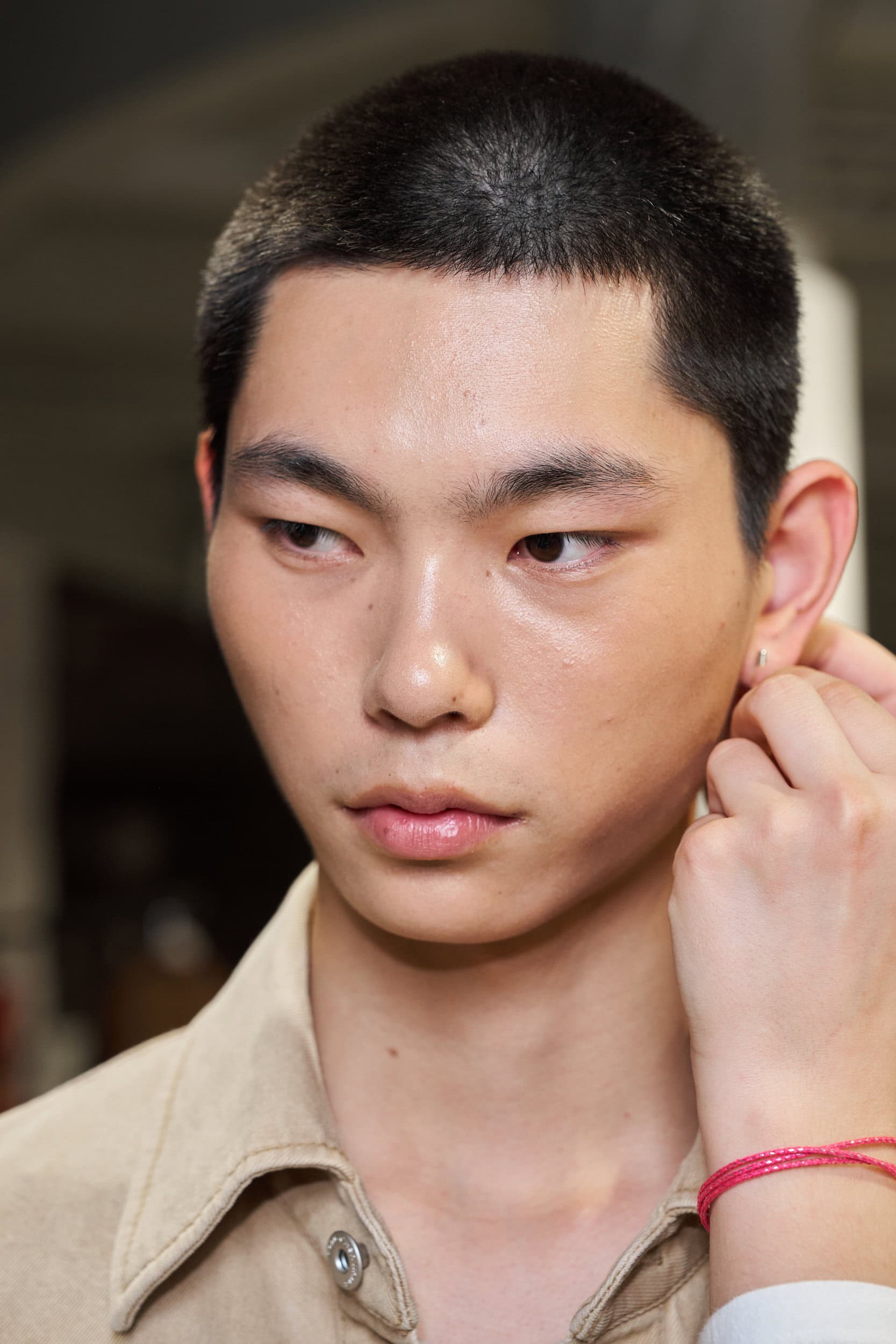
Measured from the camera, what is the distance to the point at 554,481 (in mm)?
1346

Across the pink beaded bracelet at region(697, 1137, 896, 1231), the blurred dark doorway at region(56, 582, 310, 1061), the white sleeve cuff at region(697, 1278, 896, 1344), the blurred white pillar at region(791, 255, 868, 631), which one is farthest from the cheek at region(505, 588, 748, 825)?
the blurred dark doorway at region(56, 582, 310, 1061)

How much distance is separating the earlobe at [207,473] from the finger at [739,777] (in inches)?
24.1

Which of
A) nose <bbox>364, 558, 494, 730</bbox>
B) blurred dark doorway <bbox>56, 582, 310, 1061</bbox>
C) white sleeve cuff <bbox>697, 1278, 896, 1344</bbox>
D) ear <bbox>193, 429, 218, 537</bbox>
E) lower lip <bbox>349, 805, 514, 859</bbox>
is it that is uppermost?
ear <bbox>193, 429, 218, 537</bbox>

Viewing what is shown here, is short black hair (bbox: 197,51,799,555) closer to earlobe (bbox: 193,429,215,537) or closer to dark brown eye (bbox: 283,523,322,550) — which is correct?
earlobe (bbox: 193,429,215,537)

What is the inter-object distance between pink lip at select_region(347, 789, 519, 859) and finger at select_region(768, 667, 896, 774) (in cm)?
33

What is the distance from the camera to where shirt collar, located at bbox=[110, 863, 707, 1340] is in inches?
54.4

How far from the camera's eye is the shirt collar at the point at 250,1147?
1383mm

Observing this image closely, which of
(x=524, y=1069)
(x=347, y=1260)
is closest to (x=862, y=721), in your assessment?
(x=524, y=1069)

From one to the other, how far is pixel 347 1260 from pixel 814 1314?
45 cm

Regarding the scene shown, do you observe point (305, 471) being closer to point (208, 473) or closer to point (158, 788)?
point (208, 473)

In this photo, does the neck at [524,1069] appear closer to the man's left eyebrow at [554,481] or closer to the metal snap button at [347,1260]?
the metal snap button at [347,1260]

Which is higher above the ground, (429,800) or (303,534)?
(303,534)

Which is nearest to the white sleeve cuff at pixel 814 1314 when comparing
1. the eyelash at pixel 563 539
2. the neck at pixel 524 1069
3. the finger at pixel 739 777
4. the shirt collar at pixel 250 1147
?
the shirt collar at pixel 250 1147

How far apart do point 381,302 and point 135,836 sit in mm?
14819
